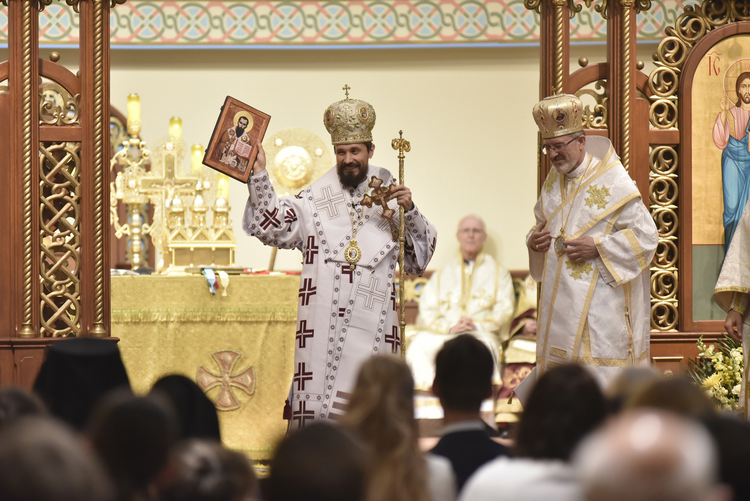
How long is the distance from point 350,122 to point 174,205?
248 centimetres

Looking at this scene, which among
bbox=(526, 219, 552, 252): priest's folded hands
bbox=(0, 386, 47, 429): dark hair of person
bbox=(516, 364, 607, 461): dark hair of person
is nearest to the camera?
A: bbox=(516, 364, 607, 461): dark hair of person

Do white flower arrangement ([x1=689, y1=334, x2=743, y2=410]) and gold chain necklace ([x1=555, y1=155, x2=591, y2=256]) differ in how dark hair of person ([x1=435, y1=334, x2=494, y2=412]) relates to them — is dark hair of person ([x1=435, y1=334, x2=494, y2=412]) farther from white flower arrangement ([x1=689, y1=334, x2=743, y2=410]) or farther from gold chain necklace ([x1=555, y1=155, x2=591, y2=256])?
white flower arrangement ([x1=689, y1=334, x2=743, y2=410])

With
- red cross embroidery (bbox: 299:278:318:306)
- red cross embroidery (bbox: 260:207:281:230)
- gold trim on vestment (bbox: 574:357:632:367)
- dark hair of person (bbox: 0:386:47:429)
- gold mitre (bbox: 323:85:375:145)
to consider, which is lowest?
gold trim on vestment (bbox: 574:357:632:367)

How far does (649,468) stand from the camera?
5.42 ft

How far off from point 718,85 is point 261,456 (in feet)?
12.6

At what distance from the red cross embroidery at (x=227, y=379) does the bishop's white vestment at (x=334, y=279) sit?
5.27 ft

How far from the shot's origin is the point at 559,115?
5238 millimetres

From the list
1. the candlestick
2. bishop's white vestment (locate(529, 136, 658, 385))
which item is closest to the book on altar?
bishop's white vestment (locate(529, 136, 658, 385))

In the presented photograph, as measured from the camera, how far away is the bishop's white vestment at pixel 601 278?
518 cm

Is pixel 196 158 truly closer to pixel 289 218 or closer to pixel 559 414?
pixel 289 218

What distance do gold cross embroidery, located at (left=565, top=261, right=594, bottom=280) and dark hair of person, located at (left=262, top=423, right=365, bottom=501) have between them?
327cm

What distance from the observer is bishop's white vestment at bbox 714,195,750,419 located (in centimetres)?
540

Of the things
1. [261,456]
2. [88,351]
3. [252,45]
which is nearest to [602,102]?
[261,456]

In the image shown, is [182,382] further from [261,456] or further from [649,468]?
[261,456]
